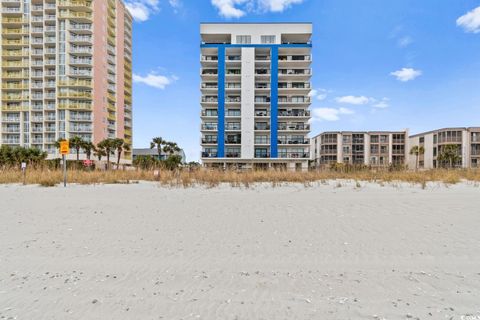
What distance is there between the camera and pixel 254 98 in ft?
158

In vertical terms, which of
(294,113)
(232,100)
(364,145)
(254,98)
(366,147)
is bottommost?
(366,147)

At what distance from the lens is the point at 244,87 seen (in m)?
47.6

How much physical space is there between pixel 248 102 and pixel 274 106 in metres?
5.36

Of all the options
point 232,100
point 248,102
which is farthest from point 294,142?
point 232,100

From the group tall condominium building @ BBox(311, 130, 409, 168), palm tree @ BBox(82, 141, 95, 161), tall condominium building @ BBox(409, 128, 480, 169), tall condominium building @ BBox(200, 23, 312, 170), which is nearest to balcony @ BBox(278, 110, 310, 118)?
tall condominium building @ BBox(200, 23, 312, 170)

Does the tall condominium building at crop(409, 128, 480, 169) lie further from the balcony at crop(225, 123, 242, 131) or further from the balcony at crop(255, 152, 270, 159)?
the balcony at crop(225, 123, 242, 131)

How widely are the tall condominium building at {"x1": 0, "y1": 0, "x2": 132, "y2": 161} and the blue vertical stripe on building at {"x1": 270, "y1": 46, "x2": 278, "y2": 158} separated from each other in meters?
42.7

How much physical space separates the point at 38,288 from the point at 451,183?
17254mm

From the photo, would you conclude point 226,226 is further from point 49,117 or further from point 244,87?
point 49,117

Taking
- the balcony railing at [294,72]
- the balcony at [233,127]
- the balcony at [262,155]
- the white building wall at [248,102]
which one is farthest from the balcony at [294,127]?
the balcony railing at [294,72]

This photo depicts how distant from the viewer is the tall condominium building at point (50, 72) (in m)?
55.7

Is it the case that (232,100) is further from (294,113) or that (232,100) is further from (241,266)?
(241,266)

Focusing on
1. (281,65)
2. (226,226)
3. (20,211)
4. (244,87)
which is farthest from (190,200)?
(281,65)

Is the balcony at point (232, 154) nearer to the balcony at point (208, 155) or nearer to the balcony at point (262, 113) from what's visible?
the balcony at point (208, 155)
